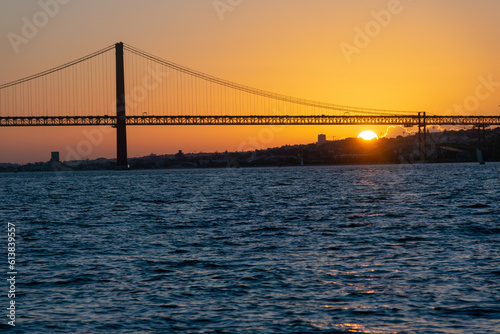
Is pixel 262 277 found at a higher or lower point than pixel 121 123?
lower

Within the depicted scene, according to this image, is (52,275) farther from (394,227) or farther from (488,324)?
(394,227)

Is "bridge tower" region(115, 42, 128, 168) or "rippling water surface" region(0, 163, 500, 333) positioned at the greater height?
"bridge tower" region(115, 42, 128, 168)

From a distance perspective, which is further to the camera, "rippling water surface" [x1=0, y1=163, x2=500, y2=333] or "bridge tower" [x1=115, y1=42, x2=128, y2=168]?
"bridge tower" [x1=115, y1=42, x2=128, y2=168]

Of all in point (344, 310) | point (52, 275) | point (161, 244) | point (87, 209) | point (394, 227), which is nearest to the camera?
point (344, 310)

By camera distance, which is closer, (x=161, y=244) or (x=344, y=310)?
(x=344, y=310)

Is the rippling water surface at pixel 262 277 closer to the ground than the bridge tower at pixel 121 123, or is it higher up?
closer to the ground

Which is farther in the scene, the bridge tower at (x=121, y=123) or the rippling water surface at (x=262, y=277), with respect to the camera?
the bridge tower at (x=121, y=123)

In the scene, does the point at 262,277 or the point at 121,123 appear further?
the point at 121,123

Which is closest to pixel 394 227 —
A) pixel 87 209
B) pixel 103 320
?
pixel 103 320

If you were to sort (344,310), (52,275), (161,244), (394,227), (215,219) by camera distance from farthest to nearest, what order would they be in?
(215,219)
(394,227)
(161,244)
(52,275)
(344,310)
